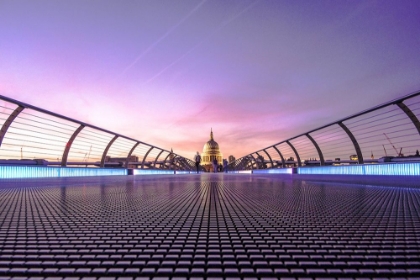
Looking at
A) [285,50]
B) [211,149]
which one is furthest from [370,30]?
[211,149]

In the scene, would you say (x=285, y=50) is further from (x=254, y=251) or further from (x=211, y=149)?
(x=211, y=149)

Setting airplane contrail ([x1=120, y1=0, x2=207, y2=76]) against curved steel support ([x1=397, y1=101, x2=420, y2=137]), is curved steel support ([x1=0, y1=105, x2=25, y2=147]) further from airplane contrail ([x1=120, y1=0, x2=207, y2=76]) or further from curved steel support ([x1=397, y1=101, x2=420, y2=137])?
curved steel support ([x1=397, y1=101, x2=420, y2=137])

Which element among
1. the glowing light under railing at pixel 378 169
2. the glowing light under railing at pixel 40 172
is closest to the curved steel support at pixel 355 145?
the glowing light under railing at pixel 378 169

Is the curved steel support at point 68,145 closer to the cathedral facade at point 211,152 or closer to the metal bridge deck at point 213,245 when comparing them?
the metal bridge deck at point 213,245

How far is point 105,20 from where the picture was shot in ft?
24.0

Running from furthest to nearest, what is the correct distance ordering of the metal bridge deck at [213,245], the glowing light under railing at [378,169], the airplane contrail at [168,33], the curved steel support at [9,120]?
the airplane contrail at [168,33]
the curved steel support at [9,120]
the glowing light under railing at [378,169]
the metal bridge deck at [213,245]

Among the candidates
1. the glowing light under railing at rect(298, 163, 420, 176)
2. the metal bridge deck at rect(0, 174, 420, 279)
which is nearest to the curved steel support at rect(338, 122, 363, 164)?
the glowing light under railing at rect(298, 163, 420, 176)

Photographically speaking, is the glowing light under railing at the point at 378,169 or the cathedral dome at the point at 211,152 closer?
the glowing light under railing at the point at 378,169

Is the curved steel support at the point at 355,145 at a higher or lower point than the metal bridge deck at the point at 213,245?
higher

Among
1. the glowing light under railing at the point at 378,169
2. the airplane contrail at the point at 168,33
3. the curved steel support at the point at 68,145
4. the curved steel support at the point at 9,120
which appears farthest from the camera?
the airplane contrail at the point at 168,33

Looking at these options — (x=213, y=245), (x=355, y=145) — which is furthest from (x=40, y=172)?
(x=355, y=145)

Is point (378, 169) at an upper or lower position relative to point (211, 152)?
lower

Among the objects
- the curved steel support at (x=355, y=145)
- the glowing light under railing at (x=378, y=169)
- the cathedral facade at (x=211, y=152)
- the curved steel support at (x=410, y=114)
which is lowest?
the glowing light under railing at (x=378, y=169)

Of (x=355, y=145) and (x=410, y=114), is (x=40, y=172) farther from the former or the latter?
(x=410, y=114)
